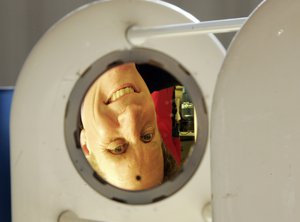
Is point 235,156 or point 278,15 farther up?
point 278,15

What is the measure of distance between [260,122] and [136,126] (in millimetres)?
406

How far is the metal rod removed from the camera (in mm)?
676

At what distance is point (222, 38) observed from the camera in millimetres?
1375

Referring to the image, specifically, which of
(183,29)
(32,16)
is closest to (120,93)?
(183,29)

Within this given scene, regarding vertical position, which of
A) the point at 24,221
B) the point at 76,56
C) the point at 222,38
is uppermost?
the point at 222,38

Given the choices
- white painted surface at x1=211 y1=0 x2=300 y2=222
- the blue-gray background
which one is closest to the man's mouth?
white painted surface at x1=211 y1=0 x2=300 y2=222

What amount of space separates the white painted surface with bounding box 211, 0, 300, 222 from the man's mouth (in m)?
0.38

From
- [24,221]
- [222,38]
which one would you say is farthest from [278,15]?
[222,38]

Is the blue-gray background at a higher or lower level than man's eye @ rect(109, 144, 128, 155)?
higher

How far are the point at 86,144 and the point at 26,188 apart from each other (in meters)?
0.12

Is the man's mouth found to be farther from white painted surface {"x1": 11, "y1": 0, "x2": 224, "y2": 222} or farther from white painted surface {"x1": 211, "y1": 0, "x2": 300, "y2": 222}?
white painted surface {"x1": 211, "y1": 0, "x2": 300, "y2": 222}

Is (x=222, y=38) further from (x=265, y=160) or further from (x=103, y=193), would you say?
(x=265, y=160)

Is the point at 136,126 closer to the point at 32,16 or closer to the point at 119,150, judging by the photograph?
the point at 119,150

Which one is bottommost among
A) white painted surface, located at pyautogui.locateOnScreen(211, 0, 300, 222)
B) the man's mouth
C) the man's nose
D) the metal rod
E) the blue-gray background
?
white painted surface, located at pyautogui.locateOnScreen(211, 0, 300, 222)
